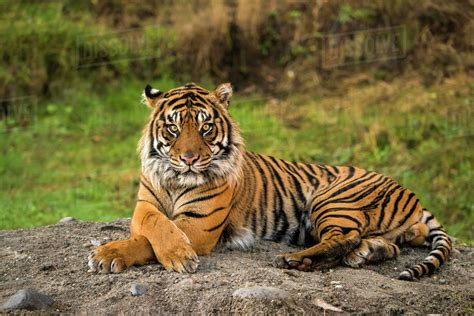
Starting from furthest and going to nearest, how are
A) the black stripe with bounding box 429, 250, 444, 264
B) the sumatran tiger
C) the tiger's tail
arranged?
the black stripe with bounding box 429, 250, 444, 264 → the tiger's tail → the sumatran tiger

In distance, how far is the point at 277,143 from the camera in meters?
9.59

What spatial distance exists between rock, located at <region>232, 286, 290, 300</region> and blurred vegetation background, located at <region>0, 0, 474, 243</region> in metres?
4.70

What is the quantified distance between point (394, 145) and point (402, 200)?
146 inches

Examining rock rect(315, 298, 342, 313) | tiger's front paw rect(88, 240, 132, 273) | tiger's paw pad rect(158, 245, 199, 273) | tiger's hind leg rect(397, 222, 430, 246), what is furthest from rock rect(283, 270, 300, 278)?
tiger's hind leg rect(397, 222, 430, 246)

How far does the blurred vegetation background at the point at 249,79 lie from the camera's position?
9188 mm

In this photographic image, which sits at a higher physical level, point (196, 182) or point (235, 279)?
point (196, 182)

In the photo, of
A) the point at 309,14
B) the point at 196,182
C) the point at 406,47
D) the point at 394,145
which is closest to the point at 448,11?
the point at 406,47

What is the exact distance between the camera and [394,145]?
9086mm

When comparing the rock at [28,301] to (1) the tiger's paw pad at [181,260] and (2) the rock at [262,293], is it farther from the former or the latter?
(2) the rock at [262,293]

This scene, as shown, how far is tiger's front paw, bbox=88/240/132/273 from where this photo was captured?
4.36m

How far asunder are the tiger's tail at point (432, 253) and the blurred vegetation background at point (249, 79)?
3.00 m

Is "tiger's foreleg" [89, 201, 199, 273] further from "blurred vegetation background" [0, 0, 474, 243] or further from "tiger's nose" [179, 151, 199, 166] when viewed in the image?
"blurred vegetation background" [0, 0, 474, 243]

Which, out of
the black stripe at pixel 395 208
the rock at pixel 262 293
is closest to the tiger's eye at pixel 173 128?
the rock at pixel 262 293

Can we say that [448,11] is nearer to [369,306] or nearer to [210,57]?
[210,57]
